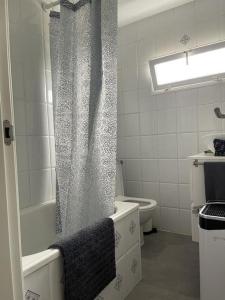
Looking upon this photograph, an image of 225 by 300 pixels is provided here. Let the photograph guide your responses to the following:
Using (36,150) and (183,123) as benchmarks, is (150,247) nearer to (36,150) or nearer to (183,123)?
(183,123)

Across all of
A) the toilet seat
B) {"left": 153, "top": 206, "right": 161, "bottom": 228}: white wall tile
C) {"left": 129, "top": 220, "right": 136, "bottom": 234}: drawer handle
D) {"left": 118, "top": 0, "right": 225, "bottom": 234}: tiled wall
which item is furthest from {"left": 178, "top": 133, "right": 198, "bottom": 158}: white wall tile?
{"left": 129, "top": 220, "right": 136, "bottom": 234}: drawer handle

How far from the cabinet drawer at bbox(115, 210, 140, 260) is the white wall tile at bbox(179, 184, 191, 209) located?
83cm

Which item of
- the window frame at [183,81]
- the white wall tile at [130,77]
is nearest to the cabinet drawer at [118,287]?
the window frame at [183,81]

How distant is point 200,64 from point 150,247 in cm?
167

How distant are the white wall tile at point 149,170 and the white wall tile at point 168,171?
0.05 metres

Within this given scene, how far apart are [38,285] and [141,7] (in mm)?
2255

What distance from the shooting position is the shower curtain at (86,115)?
142cm

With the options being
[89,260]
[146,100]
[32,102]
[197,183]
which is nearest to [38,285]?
[89,260]

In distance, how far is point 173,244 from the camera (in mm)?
2207

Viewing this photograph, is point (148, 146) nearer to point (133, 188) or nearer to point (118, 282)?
point (133, 188)

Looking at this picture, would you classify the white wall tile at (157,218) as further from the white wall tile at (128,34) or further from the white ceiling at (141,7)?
the white ceiling at (141,7)

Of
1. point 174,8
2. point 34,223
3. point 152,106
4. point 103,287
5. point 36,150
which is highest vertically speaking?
point 174,8

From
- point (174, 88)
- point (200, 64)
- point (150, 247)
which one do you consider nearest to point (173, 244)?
point (150, 247)

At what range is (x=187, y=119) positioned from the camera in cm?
227
